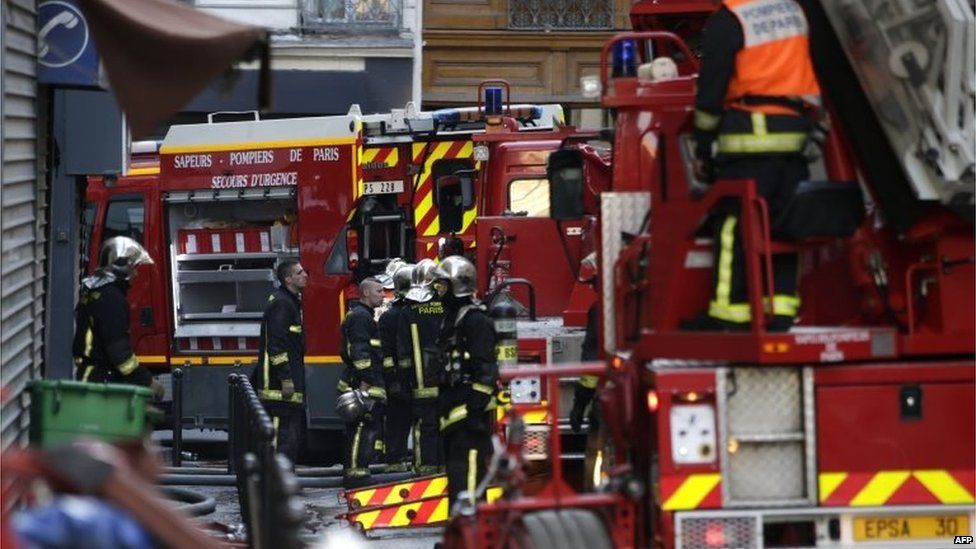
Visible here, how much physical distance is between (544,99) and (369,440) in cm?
1198

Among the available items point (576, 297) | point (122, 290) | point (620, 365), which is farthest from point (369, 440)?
point (620, 365)

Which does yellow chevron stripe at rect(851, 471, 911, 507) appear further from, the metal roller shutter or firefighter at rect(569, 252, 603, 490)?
the metal roller shutter

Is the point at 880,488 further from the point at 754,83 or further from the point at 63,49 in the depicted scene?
the point at 63,49

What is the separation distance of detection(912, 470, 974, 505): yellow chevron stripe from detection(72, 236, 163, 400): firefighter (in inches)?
217

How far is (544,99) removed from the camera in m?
26.5

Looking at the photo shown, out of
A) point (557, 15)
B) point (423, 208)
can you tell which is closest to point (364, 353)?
point (423, 208)

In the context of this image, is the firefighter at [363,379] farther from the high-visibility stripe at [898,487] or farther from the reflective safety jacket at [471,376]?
the high-visibility stripe at [898,487]

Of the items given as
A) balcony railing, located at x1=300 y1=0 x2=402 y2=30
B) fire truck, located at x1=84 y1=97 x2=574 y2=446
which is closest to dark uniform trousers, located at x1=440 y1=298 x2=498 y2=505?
fire truck, located at x1=84 y1=97 x2=574 y2=446

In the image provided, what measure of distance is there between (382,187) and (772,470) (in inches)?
416

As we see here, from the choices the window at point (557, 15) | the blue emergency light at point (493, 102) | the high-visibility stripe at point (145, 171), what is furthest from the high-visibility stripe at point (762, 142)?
the window at point (557, 15)

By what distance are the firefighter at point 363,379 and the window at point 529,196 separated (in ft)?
4.66

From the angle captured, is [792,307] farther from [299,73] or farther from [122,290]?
[299,73]

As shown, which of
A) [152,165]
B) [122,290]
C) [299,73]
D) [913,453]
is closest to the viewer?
[913,453]

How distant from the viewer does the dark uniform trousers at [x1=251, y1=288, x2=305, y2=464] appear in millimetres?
15391
